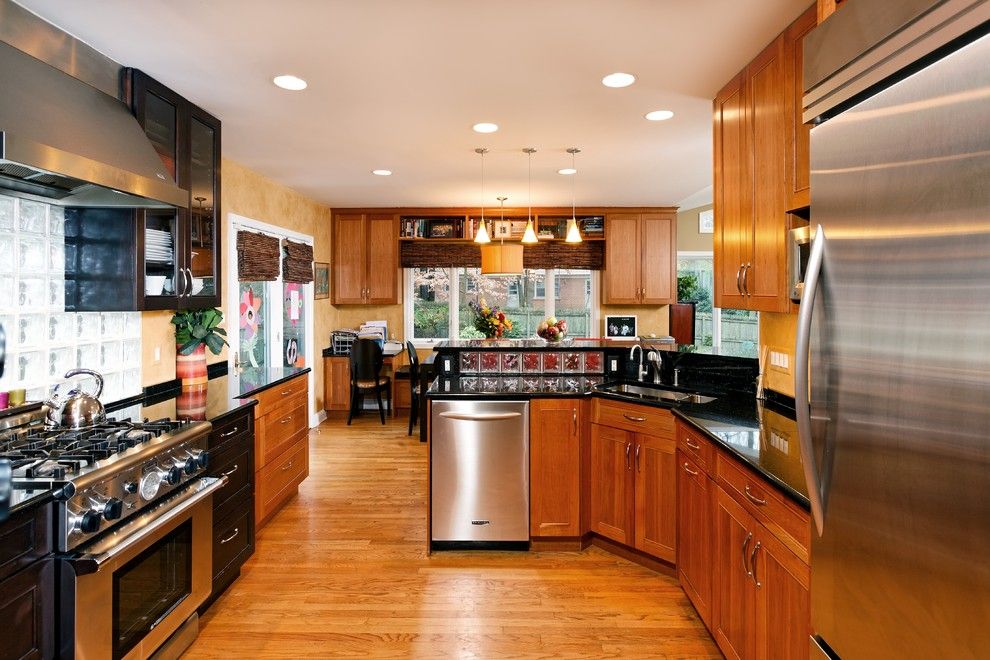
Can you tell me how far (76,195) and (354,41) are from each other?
134 cm

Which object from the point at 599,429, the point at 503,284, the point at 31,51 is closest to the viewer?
the point at 31,51

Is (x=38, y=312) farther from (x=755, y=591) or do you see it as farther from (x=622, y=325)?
(x=622, y=325)

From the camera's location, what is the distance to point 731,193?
308cm

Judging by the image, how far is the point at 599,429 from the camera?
11.4ft

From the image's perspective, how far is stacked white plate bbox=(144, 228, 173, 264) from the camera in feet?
9.68

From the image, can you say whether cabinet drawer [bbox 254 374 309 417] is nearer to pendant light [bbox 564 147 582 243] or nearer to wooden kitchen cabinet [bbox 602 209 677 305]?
pendant light [bbox 564 147 582 243]

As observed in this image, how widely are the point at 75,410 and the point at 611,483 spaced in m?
2.60

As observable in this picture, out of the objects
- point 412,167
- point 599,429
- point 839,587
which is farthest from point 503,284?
point 839,587

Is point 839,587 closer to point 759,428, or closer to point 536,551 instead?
point 759,428

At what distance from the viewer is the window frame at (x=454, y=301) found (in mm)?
7801

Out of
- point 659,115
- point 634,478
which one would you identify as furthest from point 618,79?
point 634,478

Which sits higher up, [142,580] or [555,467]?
[555,467]

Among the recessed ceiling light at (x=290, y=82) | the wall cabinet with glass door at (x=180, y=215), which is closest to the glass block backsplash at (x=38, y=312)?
the wall cabinet with glass door at (x=180, y=215)

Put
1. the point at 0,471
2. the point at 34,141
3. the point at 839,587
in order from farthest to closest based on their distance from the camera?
the point at 34,141 < the point at 839,587 < the point at 0,471
